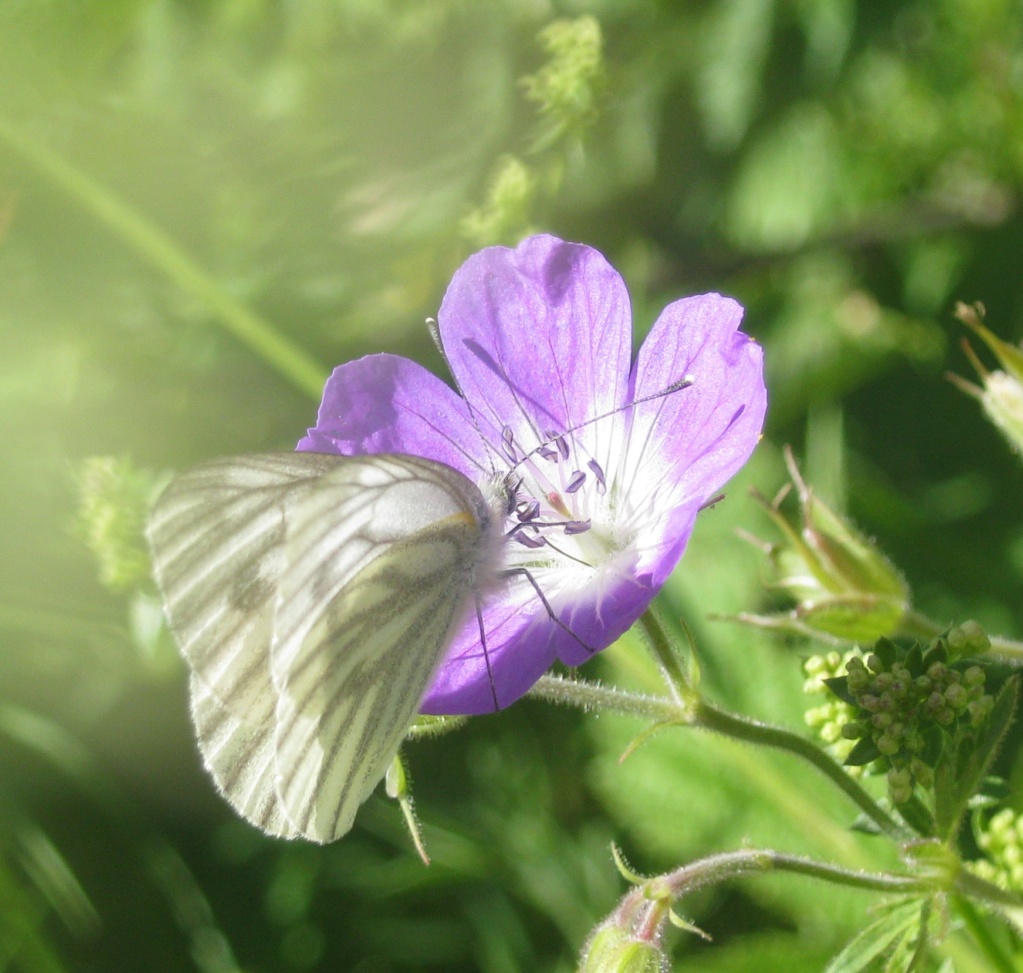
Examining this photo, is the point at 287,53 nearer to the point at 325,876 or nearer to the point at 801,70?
the point at 801,70

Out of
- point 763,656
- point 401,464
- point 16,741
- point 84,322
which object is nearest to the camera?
point 401,464

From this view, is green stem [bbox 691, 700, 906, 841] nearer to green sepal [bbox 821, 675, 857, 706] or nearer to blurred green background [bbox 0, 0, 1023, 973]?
green sepal [bbox 821, 675, 857, 706]

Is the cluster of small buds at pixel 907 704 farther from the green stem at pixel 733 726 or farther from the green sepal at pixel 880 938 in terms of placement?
the green sepal at pixel 880 938

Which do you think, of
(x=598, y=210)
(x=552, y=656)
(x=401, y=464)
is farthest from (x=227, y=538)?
(x=598, y=210)

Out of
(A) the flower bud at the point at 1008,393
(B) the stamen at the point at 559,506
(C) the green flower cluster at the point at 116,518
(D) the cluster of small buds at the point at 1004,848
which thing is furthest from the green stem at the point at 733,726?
(C) the green flower cluster at the point at 116,518

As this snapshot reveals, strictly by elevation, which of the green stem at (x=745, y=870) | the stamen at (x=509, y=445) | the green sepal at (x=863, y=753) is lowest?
the green stem at (x=745, y=870)

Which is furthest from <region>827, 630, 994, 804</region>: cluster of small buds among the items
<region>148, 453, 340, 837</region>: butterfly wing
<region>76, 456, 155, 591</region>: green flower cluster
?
<region>76, 456, 155, 591</region>: green flower cluster

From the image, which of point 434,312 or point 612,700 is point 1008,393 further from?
point 434,312
